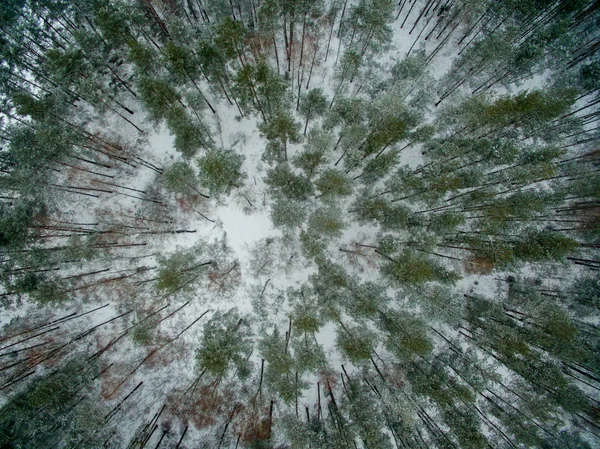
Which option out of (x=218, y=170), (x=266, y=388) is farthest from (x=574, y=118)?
(x=266, y=388)

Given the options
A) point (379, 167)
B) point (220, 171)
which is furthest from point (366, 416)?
point (220, 171)

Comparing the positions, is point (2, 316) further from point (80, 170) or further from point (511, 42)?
point (511, 42)

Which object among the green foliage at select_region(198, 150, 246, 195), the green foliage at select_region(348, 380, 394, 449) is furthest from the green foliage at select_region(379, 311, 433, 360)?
the green foliage at select_region(198, 150, 246, 195)

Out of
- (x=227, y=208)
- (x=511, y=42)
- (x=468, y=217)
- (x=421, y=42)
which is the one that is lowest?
(x=468, y=217)

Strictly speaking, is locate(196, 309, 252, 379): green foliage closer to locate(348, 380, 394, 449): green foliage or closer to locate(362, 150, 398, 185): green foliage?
locate(348, 380, 394, 449): green foliage

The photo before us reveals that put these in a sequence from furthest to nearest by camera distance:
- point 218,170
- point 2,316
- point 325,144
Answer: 1. point 2,316
2. point 325,144
3. point 218,170

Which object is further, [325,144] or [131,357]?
[131,357]

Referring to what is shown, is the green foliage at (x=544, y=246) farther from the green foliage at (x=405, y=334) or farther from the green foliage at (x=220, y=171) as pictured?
the green foliage at (x=220, y=171)

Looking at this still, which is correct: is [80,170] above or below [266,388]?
above
